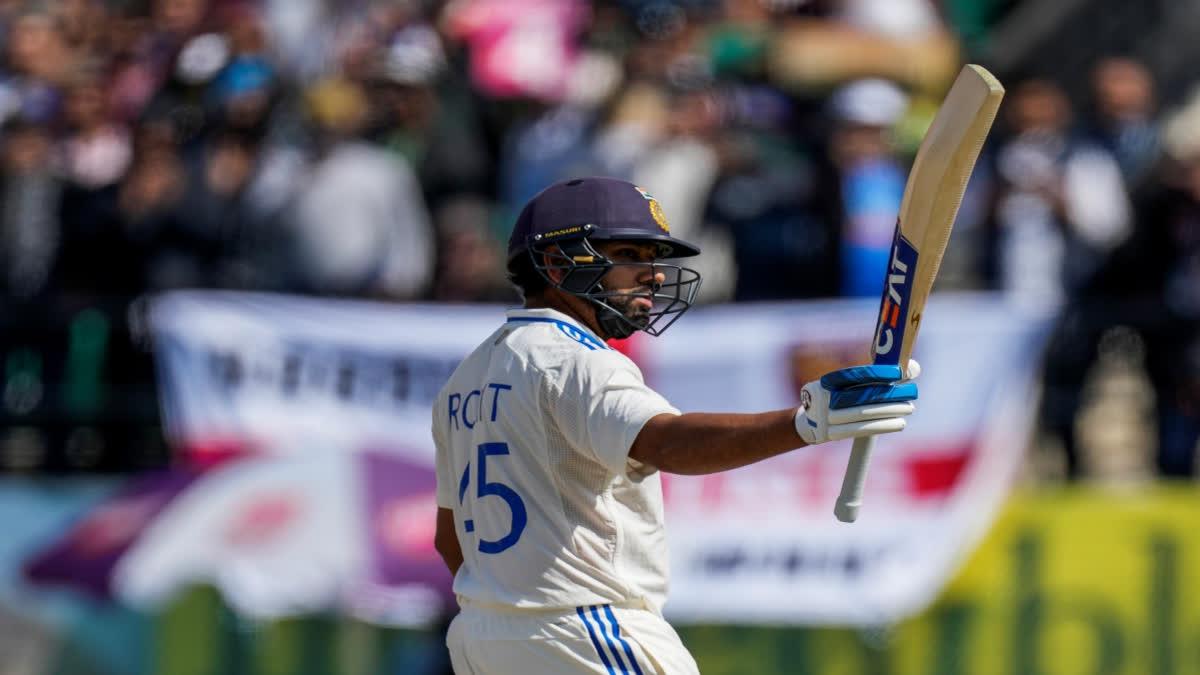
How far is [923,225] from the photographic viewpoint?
459cm

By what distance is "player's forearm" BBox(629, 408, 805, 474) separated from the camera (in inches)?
170

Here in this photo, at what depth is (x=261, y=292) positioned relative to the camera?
9609mm

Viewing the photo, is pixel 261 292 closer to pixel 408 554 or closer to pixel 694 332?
pixel 408 554

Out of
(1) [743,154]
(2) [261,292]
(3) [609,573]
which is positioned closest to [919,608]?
(1) [743,154]

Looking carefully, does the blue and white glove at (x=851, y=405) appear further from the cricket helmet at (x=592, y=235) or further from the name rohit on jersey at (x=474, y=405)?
the name rohit on jersey at (x=474, y=405)

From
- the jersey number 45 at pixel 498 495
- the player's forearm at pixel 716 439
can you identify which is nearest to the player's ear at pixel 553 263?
the jersey number 45 at pixel 498 495

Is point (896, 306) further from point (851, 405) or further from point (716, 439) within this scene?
point (716, 439)

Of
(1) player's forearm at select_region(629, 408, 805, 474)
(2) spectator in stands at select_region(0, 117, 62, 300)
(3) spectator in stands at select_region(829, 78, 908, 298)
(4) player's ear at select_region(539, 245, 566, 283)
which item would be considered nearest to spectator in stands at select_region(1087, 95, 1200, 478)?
(3) spectator in stands at select_region(829, 78, 908, 298)

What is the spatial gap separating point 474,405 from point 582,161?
17.7ft

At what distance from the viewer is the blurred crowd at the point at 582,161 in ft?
30.2

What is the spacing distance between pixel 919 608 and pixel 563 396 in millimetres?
4797

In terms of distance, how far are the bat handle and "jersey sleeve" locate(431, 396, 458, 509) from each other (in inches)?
43.7

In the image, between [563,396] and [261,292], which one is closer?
[563,396]

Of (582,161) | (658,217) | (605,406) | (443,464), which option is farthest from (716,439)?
(582,161)
